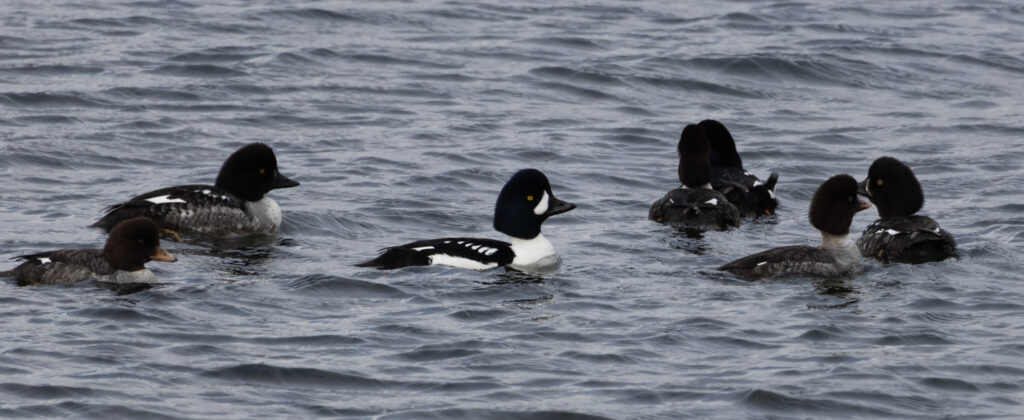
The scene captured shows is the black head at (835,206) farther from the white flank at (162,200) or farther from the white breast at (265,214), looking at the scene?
the white flank at (162,200)

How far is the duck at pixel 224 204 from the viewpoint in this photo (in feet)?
51.4

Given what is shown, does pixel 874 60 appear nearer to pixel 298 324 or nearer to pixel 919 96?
pixel 919 96

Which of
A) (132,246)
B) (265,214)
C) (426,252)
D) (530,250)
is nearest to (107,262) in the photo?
(132,246)

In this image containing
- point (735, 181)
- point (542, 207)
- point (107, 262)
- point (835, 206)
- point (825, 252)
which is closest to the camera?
point (107, 262)

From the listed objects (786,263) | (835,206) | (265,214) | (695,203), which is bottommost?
(265,214)

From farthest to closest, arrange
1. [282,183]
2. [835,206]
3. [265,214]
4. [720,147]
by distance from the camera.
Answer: [720,147], [282,183], [265,214], [835,206]

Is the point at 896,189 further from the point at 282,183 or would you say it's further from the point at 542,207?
the point at 282,183

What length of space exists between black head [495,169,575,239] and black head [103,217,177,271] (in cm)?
310

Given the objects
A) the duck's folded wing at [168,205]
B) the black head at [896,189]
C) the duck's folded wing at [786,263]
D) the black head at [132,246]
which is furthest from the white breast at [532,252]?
the black head at [896,189]

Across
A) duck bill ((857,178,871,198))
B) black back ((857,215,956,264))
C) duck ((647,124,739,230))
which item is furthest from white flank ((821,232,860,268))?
duck ((647,124,739,230))

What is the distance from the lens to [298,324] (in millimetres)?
12117

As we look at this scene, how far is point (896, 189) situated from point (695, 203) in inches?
77.0

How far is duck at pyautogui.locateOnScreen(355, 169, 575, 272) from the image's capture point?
46.0 ft

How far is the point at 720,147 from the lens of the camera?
1839 centimetres
